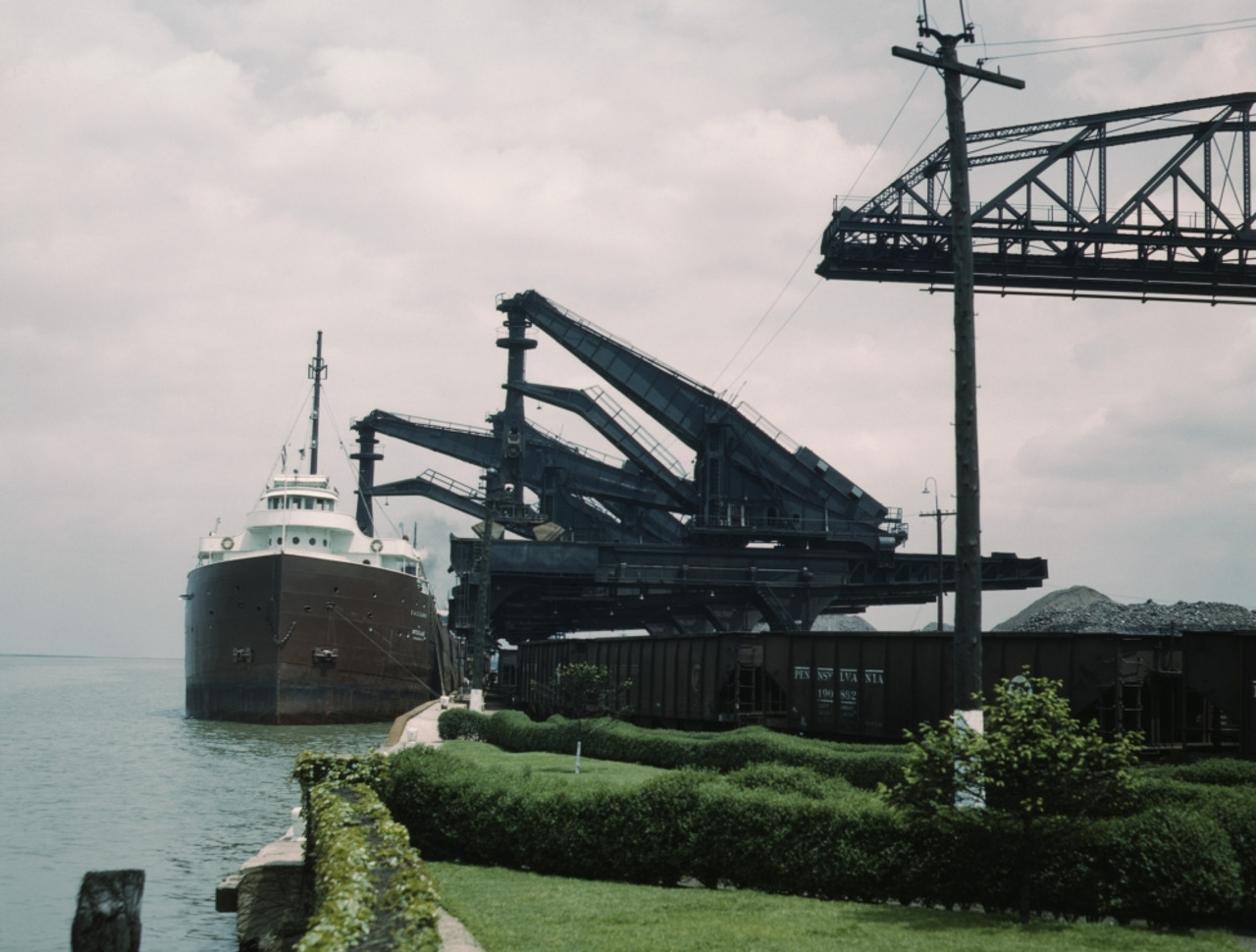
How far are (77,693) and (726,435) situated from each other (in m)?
87.3

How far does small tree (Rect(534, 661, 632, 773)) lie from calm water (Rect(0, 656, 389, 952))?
8.57 metres

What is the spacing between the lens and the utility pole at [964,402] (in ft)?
49.8

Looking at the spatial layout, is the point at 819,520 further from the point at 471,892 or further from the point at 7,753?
the point at 471,892

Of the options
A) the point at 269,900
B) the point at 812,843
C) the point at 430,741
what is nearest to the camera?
the point at 812,843

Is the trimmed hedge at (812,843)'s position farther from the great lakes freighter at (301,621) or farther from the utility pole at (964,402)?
the great lakes freighter at (301,621)

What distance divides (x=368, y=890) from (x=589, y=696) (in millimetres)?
33711

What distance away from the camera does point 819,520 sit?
64938mm

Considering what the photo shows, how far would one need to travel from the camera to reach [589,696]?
42.7 meters

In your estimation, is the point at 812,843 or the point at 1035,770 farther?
the point at 812,843

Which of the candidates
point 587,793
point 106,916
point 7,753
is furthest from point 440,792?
point 7,753

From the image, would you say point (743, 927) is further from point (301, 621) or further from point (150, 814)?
point (301, 621)

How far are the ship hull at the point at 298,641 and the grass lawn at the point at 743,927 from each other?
4472 cm

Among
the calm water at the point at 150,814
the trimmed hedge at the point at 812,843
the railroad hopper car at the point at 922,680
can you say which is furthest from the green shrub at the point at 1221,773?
the calm water at the point at 150,814

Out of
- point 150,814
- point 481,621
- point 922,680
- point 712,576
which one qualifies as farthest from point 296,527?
point 922,680
